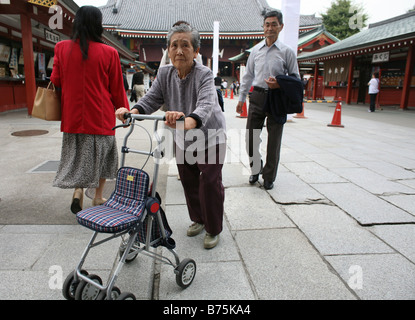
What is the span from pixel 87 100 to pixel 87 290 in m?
1.66

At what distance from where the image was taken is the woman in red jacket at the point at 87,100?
263cm

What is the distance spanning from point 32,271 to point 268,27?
3263 mm

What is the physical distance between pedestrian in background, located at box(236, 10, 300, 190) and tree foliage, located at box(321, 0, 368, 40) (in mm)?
39469

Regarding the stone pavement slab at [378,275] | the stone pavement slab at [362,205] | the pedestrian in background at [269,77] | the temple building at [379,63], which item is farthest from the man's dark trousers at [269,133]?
the temple building at [379,63]

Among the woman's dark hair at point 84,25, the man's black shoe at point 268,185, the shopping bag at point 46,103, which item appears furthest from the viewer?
the man's black shoe at point 268,185

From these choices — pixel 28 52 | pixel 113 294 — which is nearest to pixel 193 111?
pixel 113 294

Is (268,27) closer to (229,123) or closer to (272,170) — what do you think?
(272,170)

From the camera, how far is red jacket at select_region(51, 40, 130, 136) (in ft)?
8.69

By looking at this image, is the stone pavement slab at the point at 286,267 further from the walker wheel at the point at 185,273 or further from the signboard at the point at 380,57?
the signboard at the point at 380,57

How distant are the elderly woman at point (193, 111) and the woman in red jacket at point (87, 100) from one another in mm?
750

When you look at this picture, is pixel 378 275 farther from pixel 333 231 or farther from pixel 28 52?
pixel 28 52

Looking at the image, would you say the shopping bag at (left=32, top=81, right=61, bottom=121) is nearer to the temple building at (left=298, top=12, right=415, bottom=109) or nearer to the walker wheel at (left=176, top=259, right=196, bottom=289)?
the walker wheel at (left=176, top=259, right=196, bottom=289)

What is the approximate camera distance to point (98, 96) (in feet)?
9.05
